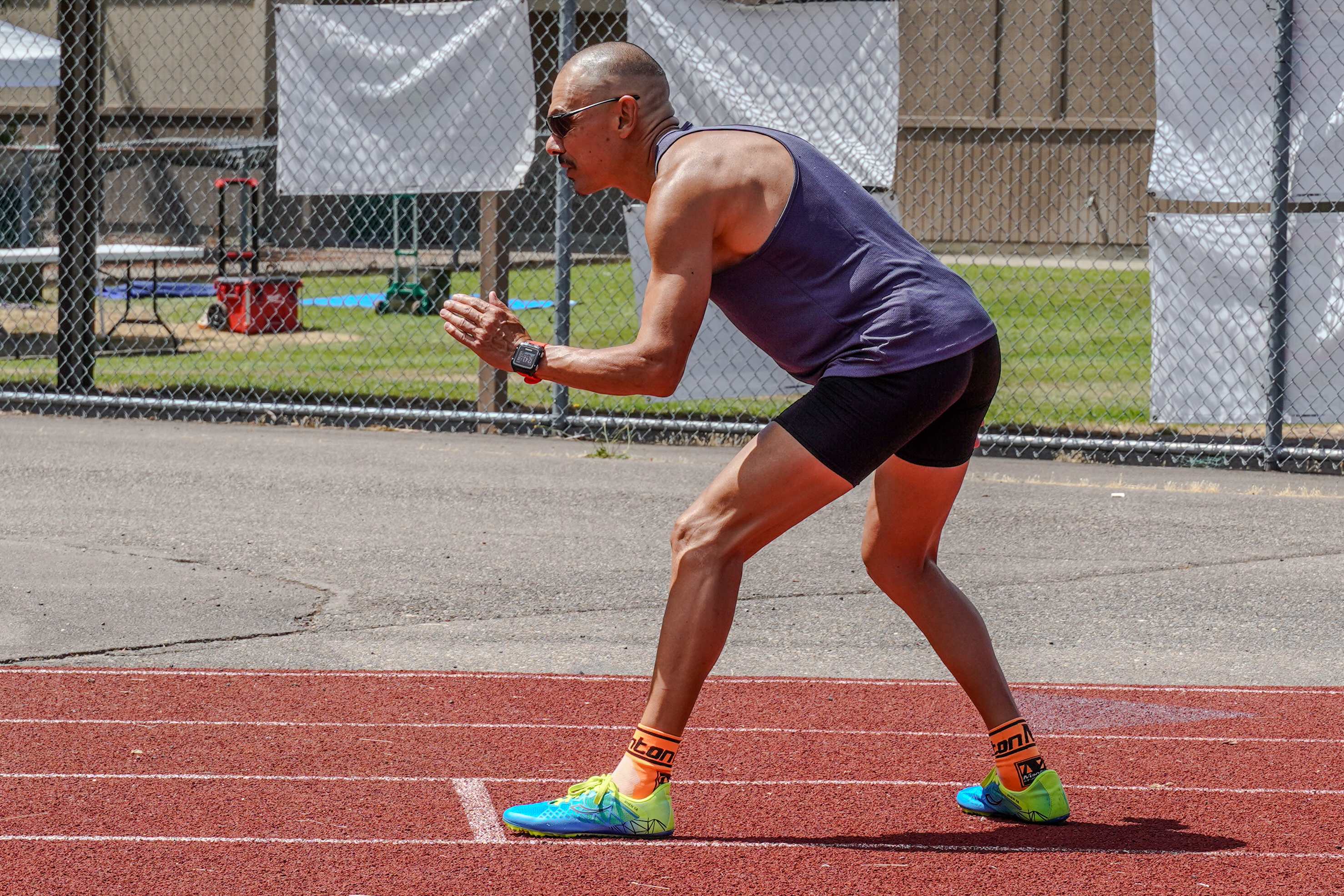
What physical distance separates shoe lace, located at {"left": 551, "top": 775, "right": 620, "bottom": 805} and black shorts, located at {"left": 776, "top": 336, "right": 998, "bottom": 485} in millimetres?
880

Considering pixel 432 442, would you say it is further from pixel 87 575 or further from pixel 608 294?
pixel 608 294

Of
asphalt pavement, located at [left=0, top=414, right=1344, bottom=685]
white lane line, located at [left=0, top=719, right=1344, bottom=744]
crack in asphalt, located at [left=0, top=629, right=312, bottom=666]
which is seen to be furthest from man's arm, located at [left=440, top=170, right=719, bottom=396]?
crack in asphalt, located at [left=0, top=629, right=312, bottom=666]

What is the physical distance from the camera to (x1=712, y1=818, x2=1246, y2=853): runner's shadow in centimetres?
384

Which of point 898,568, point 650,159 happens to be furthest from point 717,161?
point 898,568

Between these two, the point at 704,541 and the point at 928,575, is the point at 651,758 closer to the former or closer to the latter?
the point at 704,541

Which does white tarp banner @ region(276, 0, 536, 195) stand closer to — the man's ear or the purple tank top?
the man's ear

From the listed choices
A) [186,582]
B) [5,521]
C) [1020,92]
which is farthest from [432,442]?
[1020,92]

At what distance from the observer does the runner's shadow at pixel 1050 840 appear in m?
3.84

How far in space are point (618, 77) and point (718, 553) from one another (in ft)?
3.67

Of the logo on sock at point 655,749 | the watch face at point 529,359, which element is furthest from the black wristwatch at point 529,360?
the logo on sock at point 655,749

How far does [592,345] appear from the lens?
42.9 ft

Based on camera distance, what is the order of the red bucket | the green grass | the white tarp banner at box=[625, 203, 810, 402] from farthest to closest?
the red bucket, the green grass, the white tarp banner at box=[625, 203, 810, 402]

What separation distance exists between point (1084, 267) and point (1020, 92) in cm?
376

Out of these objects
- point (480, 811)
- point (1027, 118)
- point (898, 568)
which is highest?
point (1027, 118)
